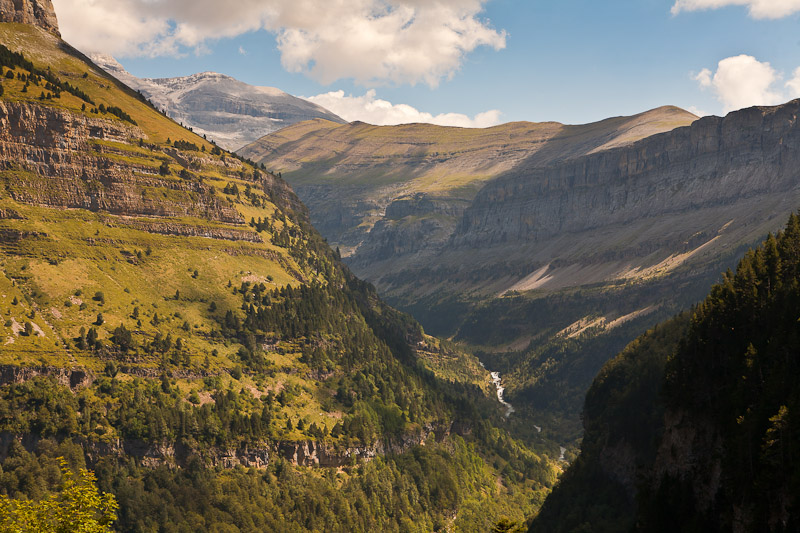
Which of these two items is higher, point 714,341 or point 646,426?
point 714,341

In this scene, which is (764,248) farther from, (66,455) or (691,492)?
(66,455)

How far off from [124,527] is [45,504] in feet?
432

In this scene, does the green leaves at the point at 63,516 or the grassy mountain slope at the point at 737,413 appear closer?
the green leaves at the point at 63,516

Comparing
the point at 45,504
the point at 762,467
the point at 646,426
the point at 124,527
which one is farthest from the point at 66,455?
the point at 762,467

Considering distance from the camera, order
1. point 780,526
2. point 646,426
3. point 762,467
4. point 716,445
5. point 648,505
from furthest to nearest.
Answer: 1. point 646,426
2. point 648,505
3. point 716,445
4. point 762,467
5. point 780,526

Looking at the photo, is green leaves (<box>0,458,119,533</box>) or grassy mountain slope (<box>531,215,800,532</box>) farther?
grassy mountain slope (<box>531,215,800,532</box>)

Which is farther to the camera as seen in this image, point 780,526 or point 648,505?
point 648,505

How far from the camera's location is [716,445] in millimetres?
124625

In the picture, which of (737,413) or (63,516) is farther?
(737,413)

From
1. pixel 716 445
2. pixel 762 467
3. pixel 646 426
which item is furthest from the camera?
pixel 646 426

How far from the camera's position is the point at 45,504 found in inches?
2965

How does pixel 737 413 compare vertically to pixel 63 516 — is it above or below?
below

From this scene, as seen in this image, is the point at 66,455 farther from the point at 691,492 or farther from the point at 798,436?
the point at 798,436

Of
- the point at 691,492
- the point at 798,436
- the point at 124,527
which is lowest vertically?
the point at 124,527
